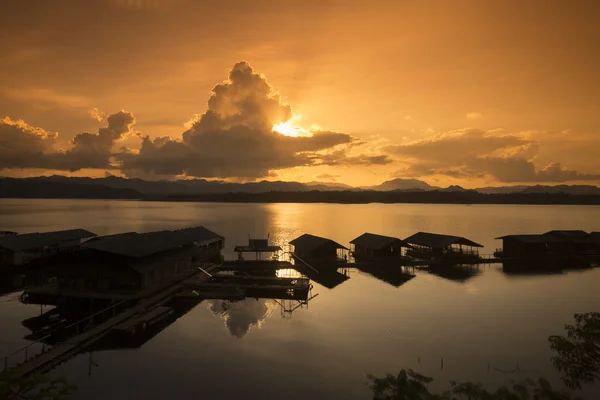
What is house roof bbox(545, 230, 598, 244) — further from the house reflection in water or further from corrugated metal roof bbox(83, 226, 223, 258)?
corrugated metal roof bbox(83, 226, 223, 258)

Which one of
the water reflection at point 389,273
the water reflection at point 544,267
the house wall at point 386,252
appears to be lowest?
the water reflection at point 389,273

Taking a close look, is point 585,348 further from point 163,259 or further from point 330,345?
point 163,259

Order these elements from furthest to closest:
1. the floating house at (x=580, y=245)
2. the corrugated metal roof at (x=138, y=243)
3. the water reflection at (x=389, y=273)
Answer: the floating house at (x=580, y=245)
the water reflection at (x=389, y=273)
the corrugated metal roof at (x=138, y=243)

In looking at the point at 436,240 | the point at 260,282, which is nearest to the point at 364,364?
the point at 260,282

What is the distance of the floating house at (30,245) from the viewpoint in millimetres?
51750

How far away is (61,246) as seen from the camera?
59.6 metres

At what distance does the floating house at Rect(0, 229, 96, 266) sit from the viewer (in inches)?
2037

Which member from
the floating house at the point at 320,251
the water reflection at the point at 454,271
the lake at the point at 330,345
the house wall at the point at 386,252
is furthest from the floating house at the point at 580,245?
the floating house at the point at 320,251

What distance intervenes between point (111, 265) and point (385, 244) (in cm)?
4639

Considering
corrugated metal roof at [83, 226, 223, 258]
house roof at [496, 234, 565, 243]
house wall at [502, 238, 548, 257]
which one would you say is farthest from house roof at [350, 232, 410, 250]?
corrugated metal roof at [83, 226, 223, 258]

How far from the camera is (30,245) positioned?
54.0 meters

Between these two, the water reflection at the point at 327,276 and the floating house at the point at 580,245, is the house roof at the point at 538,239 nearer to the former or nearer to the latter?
the floating house at the point at 580,245

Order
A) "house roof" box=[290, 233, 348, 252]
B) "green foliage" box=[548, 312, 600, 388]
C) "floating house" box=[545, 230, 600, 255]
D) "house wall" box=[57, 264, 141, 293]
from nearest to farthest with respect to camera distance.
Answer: "green foliage" box=[548, 312, 600, 388], "house wall" box=[57, 264, 141, 293], "house roof" box=[290, 233, 348, 252], "floating house" box=[545, 230, 600, 255]

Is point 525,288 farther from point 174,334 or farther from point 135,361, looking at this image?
point 135,361
